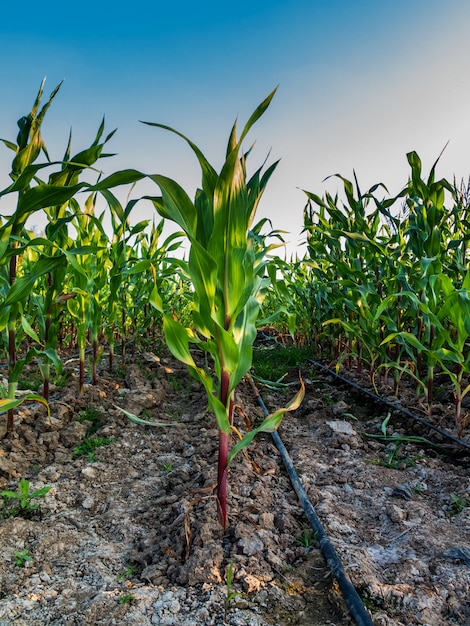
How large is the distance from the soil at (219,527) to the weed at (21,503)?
57 mm

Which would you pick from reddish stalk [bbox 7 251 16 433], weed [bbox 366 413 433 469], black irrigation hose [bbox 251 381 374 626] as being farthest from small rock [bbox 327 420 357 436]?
reddish stalk [bbox 7 251 16 433]

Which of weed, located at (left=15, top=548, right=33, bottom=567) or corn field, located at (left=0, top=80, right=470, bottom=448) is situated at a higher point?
corn field, located at (left=0, top=80, right=470, bottom=448)

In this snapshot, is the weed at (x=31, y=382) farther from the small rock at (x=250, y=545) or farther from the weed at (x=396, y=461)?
the weed at (x=396, y=461)

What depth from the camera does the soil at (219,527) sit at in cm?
108

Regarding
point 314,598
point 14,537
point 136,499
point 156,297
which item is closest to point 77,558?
point 14,537

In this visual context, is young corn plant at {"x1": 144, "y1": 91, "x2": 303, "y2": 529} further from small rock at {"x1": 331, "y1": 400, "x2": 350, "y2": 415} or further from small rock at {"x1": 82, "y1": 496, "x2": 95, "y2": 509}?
small rock at {"x1": 331, "y1": 400, "x2": 350, "y2": 415}

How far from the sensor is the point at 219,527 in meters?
1.35

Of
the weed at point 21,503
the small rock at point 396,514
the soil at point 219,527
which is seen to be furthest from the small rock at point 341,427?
the weed at point 21,503

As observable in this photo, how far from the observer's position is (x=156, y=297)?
1501 mm

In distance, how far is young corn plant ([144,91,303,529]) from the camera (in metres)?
1.25

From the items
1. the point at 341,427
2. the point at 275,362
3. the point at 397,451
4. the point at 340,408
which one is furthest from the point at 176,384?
the point at 397,451

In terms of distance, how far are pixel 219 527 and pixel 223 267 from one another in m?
0.87

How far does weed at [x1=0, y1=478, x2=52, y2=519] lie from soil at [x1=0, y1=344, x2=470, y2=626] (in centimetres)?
6

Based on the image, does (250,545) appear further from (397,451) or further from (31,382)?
(31,382)
